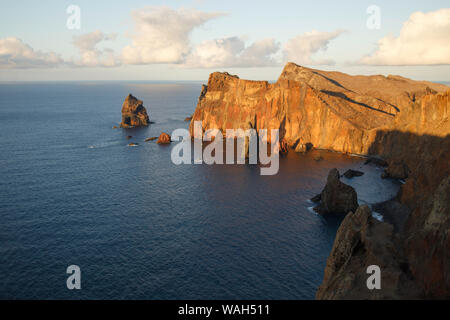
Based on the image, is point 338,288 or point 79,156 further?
point 79,156

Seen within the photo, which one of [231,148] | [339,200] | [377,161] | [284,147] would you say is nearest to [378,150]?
[377,161]

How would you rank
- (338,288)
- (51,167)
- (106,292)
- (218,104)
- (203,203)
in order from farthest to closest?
(218,104) → (51,167) → (203,203) → (106,292) → (338,288)

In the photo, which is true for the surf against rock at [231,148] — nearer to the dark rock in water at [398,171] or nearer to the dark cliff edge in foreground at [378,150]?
the dark cliff edge in foreground at [378,150]

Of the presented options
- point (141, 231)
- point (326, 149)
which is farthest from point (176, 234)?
point (326, 149)

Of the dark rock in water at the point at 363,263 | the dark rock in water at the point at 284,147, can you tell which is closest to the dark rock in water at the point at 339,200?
the dark rock in water at the point at 363,263

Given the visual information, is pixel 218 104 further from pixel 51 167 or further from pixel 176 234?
pixel 176 234

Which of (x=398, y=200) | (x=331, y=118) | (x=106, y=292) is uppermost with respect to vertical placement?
(x=331, y=118)

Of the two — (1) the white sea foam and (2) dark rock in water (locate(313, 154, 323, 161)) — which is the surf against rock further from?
(1) the white sea foam

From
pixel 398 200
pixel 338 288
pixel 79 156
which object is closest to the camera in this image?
pixel 338 288
